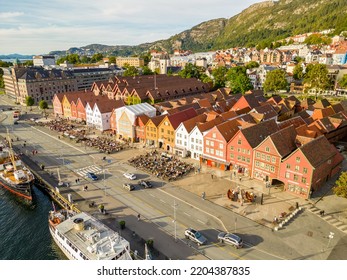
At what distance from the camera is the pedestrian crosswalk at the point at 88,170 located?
66.4 m

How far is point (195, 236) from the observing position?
41375mm

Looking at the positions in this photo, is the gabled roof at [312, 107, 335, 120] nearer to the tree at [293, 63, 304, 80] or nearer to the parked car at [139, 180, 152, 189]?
the parked car at [139, 180, 152, 189]

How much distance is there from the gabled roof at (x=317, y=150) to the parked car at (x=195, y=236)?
26344 millimetres

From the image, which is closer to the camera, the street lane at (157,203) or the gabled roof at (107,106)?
the street lane at (157,203)

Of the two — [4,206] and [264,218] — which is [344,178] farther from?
[4,206]

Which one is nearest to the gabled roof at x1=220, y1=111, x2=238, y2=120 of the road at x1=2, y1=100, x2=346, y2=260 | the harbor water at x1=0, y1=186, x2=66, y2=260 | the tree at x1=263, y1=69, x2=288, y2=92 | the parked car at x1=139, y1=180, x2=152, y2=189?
the road at x1=2, y1=100, x2=346, y2=260

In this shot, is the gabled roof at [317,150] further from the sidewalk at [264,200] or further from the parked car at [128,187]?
the parked car at [128,187]

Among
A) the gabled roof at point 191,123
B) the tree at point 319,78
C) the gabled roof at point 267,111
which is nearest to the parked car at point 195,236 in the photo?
the gabled roof at point 191,123

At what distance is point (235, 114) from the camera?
84.8m

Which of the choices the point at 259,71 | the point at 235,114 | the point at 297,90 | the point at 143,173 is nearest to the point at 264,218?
the point at 143,173

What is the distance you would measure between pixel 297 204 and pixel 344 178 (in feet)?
30.6

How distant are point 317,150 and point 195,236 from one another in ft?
106

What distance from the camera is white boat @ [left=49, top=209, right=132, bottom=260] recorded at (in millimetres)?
36469

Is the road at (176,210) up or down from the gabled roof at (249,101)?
down
